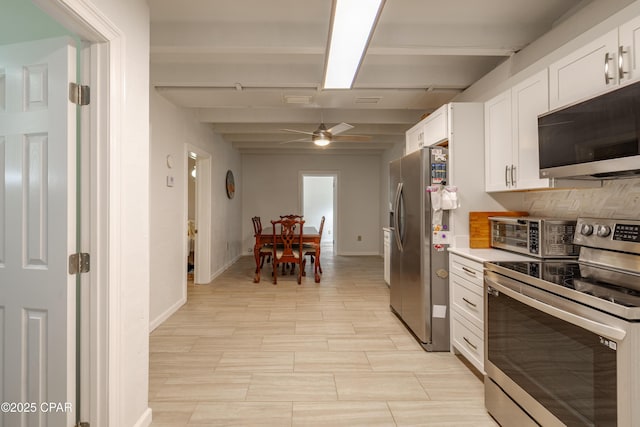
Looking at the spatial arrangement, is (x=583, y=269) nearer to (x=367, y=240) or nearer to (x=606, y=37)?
(x=606, y=37)

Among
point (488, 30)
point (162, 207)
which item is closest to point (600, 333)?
point (488, 30)

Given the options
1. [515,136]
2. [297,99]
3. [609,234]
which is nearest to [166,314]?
[297,99]

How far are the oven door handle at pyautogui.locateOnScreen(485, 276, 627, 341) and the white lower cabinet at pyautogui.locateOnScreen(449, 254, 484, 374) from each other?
48 centimetres

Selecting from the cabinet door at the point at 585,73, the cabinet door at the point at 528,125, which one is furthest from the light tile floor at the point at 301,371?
the cabinet door at the point at 585,73

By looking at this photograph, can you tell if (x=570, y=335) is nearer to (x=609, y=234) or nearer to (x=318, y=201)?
(x=609, y=234)

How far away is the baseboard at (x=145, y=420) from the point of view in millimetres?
1630

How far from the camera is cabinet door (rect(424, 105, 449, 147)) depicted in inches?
107

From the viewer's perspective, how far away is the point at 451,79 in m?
3.10

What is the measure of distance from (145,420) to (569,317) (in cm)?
218

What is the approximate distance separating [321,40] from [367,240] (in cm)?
573

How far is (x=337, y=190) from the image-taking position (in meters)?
7.60

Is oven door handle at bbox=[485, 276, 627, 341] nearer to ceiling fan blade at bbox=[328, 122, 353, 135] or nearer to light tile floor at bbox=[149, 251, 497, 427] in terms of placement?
light tile floor at bbox=[149, 251, 497, 427]

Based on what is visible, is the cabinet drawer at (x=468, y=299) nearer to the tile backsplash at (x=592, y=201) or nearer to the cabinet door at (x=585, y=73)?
the tile backsplash at (x=592, y=201)

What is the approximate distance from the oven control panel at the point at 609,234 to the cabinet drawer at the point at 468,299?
68 centimetres
